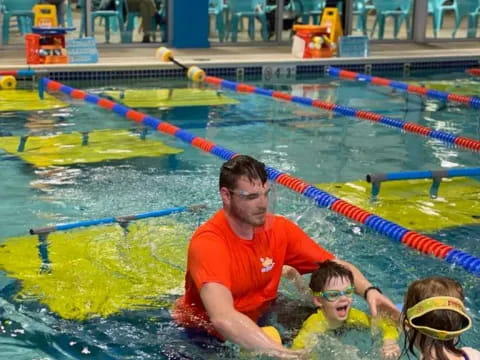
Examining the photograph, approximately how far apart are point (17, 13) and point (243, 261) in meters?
11.4

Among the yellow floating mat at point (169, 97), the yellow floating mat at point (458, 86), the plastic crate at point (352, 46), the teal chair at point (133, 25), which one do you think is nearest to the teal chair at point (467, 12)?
the plastic crate at point (352, 46)

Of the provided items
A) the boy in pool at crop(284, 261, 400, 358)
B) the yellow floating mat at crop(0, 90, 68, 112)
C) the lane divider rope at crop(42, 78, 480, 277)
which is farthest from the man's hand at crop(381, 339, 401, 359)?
the yellow floating mat at crop(0, 90, 68, 112)

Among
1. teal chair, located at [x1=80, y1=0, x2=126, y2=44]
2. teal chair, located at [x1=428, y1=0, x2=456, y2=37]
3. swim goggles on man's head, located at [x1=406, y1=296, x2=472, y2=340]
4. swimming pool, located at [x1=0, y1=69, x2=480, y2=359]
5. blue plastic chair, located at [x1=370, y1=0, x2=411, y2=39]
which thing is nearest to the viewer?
swim goggles on man's head, located at [x1=406, y1=296, x2=472, y2=340]

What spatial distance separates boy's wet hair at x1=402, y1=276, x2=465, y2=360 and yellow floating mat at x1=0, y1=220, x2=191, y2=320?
2252mm

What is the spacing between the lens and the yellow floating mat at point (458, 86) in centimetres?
1295

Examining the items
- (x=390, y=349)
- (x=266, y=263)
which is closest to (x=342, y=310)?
(x=390, y=349)

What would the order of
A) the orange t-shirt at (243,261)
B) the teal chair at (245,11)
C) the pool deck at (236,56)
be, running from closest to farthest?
the orange t-shirt at (243,261)
the pool deck at (236,56)
the teal chair at (245,11)

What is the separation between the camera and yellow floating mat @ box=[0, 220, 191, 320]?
4934 mm

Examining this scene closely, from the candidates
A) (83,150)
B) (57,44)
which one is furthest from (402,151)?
(57,44)

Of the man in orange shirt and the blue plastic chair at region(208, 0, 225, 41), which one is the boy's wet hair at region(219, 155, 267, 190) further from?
the blue plastic chair at region(208, 0, 225, 41)

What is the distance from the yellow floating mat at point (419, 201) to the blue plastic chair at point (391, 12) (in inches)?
395

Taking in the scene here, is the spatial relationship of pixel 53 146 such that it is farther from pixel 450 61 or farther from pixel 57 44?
pixel 450 61

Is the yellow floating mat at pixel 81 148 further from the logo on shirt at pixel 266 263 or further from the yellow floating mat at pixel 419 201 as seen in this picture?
the logo on shirt at pixel 266 263

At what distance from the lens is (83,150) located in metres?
8.63
